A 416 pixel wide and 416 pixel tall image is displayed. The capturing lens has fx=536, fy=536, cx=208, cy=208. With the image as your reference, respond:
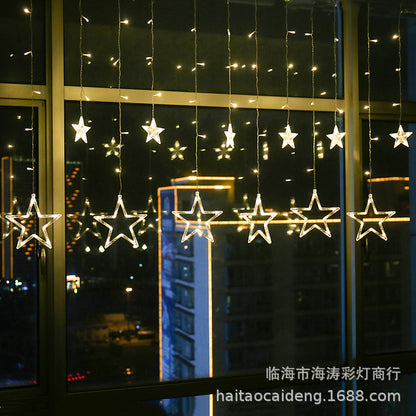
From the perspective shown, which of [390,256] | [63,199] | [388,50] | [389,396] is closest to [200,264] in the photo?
[63,199]

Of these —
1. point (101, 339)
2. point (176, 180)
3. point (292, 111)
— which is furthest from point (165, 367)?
point (292, 111)

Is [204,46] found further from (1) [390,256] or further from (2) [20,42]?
(1) [390,256]

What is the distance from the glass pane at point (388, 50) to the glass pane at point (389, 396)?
Result: 1777mm

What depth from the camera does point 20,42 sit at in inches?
116

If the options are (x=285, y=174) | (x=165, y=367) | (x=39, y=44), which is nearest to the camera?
(x=39, y=44)

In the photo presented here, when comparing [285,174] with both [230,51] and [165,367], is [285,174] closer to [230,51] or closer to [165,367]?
[230,51]

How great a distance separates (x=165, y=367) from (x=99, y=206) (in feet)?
3.36

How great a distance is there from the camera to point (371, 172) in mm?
3510

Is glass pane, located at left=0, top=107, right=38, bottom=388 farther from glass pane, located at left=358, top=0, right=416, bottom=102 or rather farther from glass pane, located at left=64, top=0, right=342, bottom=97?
glass pane, located at left=358, top=0, right=416, bottom=102

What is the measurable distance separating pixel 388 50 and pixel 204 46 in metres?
1.25

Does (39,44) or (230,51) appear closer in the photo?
(39,44)


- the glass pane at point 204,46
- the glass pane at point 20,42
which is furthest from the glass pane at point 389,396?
the glass pane at point 20,42

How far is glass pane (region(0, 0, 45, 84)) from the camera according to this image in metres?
2.92

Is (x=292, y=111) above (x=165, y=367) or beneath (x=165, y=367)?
above
